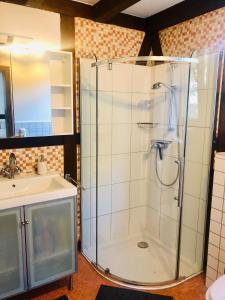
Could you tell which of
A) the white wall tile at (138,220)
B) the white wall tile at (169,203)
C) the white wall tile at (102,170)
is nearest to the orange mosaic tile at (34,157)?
the white wall tile at (102,170)

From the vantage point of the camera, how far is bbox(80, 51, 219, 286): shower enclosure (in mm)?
2311

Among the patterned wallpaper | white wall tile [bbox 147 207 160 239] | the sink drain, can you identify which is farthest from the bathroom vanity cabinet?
the patterned wallpaper

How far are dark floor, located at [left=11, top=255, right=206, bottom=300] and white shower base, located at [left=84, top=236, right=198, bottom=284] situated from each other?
0.40ft

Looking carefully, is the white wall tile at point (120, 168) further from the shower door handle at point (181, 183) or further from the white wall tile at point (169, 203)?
the shower door handle at point (181, 183)

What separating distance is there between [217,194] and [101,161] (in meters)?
1.18

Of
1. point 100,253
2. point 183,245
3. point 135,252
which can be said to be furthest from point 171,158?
point 100,253

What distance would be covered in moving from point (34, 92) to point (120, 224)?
5.71ft

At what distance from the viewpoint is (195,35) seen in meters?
2.31

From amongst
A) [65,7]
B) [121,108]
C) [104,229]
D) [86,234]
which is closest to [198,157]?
[121,108]

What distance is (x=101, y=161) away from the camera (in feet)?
8.75

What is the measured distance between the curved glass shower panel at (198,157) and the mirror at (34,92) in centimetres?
115

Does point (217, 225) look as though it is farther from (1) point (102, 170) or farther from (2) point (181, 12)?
(2) point (181, 12)

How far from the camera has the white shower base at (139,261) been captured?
2.34 meters

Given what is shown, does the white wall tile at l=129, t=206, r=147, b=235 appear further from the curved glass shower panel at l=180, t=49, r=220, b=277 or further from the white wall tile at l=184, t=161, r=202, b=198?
the white wall tile at l=184, t=161, r=202, b=198
